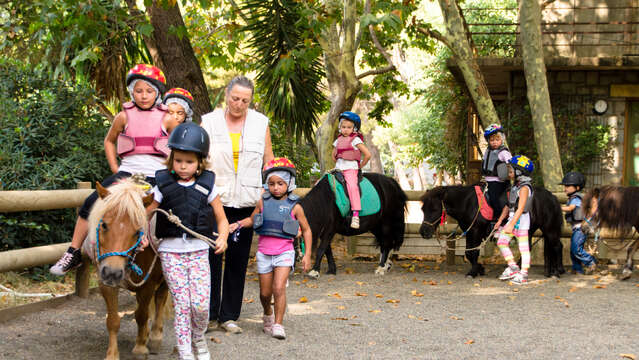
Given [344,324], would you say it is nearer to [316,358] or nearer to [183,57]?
[316,358]

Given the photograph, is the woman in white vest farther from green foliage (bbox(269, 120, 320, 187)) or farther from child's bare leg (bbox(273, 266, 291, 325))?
green foliage (bbox(269, 120, 320, 187))

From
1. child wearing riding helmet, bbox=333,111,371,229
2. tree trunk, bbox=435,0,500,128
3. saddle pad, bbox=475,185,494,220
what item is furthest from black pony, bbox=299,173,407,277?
tree trunk, bbox=435,0,500,128

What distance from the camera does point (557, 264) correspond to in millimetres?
9180

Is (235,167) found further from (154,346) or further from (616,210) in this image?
(616,210)

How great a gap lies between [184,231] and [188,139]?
0.59 m

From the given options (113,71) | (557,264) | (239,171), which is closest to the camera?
A: (239,171)

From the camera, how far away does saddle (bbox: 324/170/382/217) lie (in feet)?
29.3

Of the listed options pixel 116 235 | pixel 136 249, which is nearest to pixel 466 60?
pixel 136 249

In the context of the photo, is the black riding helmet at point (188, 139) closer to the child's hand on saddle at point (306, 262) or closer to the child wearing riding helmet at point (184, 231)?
the child wearing riding helmet at point (184, 231)

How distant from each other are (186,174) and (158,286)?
42.7 inches

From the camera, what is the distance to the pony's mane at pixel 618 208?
28.2ft

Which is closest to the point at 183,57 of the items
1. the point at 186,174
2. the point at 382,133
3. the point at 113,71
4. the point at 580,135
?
the point at 113,71

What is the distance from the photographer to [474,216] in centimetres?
905

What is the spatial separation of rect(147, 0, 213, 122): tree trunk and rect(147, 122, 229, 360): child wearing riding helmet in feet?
19.5
